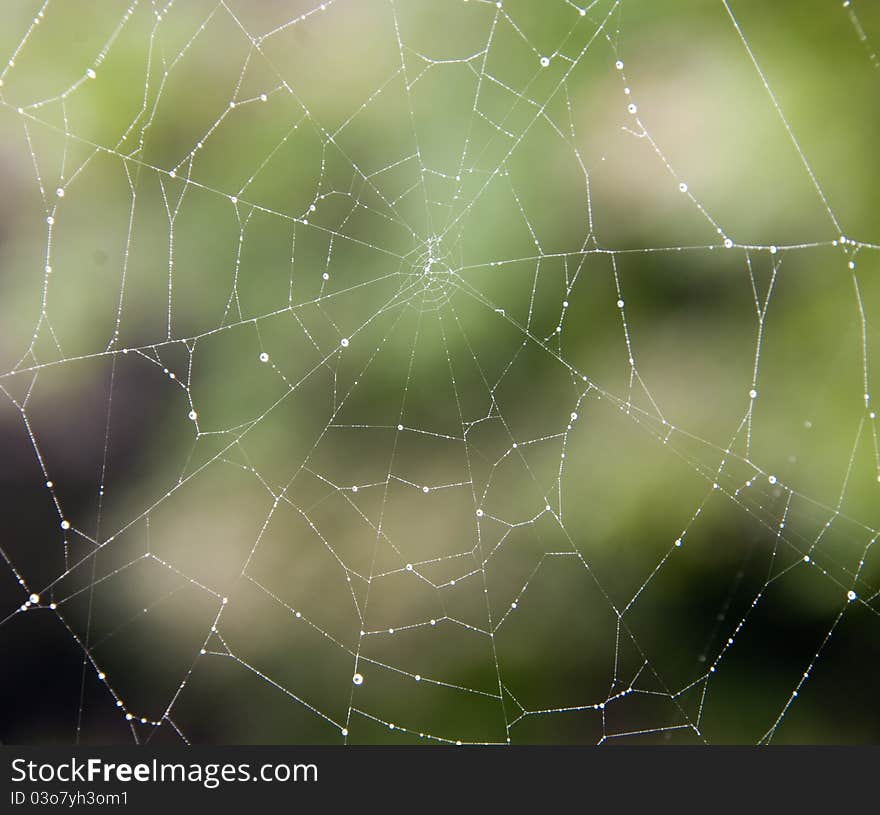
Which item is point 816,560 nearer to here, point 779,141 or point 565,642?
point 565,642

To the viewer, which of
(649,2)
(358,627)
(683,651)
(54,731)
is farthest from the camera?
(54,731)

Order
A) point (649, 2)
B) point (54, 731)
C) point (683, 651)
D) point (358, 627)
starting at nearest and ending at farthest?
point (649, 2), point (683, 651), point (358, 627), point (54, 731)

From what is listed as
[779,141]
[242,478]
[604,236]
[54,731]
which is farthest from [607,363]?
[54,731]

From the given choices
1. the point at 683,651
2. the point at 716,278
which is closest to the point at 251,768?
the point at 683,651

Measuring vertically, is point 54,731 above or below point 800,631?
below

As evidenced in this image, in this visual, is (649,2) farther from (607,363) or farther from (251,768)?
(251,768)

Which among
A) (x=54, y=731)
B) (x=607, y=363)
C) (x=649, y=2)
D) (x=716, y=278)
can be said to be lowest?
(x=54, y=731)

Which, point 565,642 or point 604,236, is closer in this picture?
point 604,236
